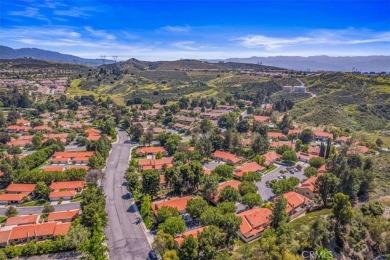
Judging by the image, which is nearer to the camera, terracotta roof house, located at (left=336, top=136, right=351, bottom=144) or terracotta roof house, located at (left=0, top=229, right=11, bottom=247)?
terracotta roof house, located at (left=0, top=229, right=11, bottom=247)

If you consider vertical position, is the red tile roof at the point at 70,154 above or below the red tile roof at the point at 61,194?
above

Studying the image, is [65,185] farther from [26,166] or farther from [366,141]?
[366,141]

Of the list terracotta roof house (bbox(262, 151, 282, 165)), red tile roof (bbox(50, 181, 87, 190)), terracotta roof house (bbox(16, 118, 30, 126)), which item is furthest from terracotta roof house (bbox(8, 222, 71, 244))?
terracotta roof house (bbox(16, 118, 30, 126))

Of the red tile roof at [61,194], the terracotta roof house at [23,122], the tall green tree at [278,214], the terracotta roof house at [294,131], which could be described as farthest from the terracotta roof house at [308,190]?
the terracotta roof house at [23,122]

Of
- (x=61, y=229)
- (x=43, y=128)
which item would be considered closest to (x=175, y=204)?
(x=61, y=229)

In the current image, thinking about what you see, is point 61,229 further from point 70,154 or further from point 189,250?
point 70,154

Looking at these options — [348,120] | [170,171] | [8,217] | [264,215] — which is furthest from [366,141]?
[8,217]

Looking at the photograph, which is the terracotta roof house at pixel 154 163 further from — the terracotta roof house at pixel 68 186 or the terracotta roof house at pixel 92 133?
the terracotta roof house at pixel 92 133

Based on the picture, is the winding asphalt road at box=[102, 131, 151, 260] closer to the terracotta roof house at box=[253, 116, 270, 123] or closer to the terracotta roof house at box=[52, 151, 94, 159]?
the terracotta roof house at box=[52, 151, 94, 159]
